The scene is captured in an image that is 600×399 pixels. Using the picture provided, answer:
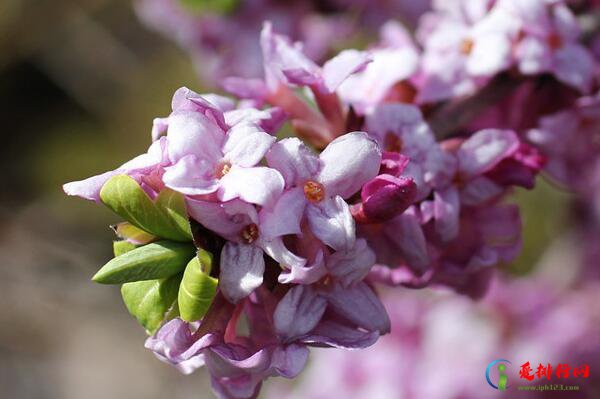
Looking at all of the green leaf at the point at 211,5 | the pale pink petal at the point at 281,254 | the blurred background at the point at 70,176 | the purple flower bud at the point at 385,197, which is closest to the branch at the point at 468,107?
the purple flower bud at the point at 385,197

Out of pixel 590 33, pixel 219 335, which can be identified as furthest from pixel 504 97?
pixel 219 335

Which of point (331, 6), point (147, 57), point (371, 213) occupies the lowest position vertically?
point (147, 57)

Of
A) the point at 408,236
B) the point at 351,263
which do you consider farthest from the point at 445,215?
the point at 351,263

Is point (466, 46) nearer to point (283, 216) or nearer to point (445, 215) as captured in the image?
point (445, 215)

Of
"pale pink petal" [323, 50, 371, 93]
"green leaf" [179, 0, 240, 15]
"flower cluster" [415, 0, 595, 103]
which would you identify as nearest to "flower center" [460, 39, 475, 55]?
"flower cluster" [415, 0, 595, 103]

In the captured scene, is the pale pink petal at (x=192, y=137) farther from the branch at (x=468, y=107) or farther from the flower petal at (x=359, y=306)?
the branch at (x=468, y=107)

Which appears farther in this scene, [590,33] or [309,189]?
[590,33]

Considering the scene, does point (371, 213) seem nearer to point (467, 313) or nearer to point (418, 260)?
point (418, 260)

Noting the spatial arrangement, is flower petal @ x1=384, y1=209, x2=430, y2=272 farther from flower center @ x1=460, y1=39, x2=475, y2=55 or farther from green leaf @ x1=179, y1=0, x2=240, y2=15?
green leaf @ x1=179, y1=0, x2=240, y2=15
